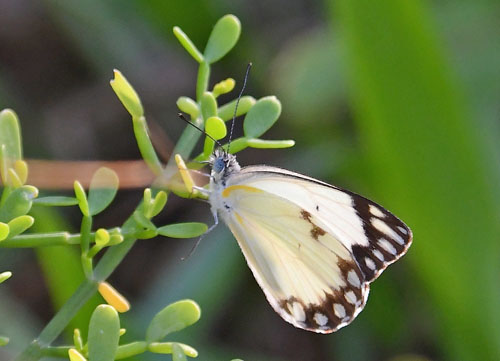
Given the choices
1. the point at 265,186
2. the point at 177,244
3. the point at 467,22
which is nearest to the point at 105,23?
the point at 177,244

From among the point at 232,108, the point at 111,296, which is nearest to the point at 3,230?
the point at 111,296

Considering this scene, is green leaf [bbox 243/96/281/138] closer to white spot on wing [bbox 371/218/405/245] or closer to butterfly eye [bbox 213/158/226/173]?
butterfly eye [bbox 213/158/226/173]

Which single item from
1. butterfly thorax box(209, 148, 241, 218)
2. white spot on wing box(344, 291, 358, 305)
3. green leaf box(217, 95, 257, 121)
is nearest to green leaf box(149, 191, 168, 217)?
green leaf box(217, 95, 257, 121)

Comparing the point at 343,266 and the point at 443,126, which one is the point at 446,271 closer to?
the point at 443,126

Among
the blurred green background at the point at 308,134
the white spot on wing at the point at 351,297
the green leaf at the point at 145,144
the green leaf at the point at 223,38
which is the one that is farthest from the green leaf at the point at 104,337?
the blurred green background at the point at 308,134

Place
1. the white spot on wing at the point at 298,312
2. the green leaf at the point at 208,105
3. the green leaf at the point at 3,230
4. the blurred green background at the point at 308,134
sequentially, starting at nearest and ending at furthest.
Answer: the green leaf at the point at 3,230
the green leaf at the point at 208,105
the white spot on wing at the point at 298,312
the blurred green background at the point at 308,134

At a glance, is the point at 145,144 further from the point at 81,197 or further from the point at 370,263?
the point at 370,263

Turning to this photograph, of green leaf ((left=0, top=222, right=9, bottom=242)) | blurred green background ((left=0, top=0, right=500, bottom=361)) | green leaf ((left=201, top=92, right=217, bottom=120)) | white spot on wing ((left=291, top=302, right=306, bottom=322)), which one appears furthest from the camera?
blurred green background ((left=0, top=0, right=500, bottom=361))

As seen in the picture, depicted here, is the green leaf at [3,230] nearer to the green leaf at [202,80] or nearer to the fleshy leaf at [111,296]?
the fleshy leaf at [111,296]
